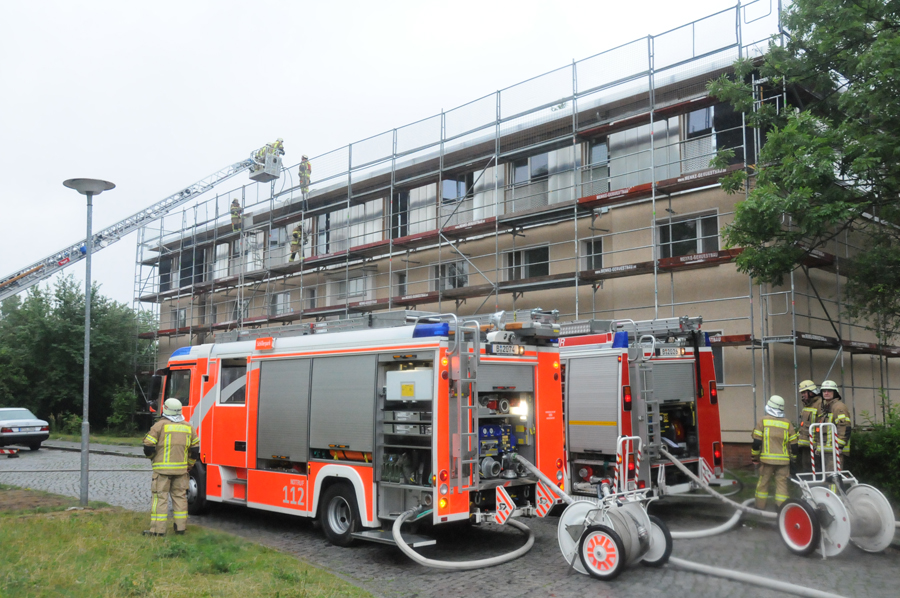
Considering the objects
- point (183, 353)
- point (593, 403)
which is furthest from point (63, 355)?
point (593, 403)

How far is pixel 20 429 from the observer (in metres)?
23.0

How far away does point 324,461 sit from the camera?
9.11 metres

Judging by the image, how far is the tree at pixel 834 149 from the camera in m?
10.8

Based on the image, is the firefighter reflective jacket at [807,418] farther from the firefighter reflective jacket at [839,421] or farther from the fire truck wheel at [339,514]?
the fire truck wheel at [339,514]

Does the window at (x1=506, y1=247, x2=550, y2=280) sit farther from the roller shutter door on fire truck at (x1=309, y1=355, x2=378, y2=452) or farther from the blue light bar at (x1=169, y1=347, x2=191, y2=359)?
the roller shutter door on fire truck at (x1=309, y1=355, x2=378, y2=452)

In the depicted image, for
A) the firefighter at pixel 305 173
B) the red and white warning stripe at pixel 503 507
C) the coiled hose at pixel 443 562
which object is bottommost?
the coiled hose at pixel 443 562

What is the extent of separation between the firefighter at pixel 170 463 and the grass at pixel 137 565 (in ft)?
0.83

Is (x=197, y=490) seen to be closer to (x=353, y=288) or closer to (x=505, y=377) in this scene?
(x=505, y=377)

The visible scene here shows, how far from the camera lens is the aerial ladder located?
99.5 feet

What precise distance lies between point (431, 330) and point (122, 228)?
29.9m

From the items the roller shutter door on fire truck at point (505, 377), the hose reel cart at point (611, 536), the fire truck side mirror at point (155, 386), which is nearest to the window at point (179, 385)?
the fire truck side mirror at point (155, 386)

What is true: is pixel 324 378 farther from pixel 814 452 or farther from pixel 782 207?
pixel 782 207

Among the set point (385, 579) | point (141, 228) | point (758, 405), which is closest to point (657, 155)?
point (758, 405)

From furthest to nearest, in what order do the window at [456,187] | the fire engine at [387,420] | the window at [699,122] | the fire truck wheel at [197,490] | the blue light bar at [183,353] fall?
the window at [456,187], the window at [699,122], the blue light bar at [183,353], the fire truck wheel at [197,490], the fire engine at [387,420]
